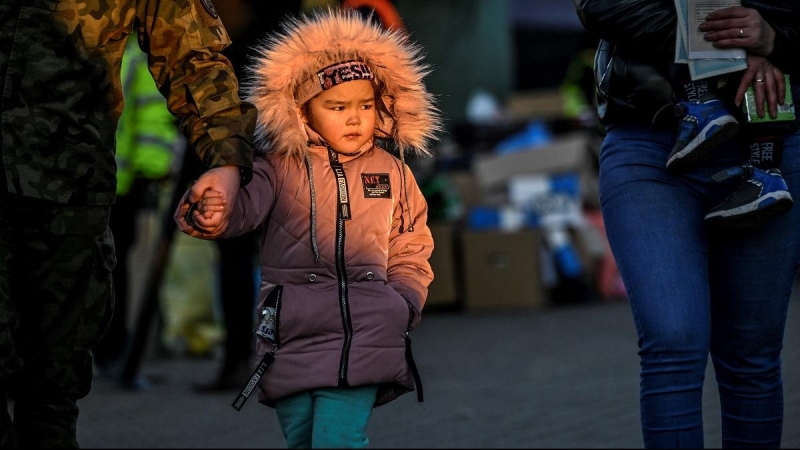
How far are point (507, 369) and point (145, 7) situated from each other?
4404mm

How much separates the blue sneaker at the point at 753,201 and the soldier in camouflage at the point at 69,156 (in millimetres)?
1178

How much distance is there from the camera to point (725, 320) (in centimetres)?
353

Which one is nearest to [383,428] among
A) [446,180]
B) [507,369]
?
[507,369]

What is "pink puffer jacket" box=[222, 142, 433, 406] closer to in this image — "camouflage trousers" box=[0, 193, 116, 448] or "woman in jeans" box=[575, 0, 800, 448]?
"camouflage trousers" box=[0, 193, 116, 448]

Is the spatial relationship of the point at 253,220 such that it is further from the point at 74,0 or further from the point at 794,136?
the point at 794,136

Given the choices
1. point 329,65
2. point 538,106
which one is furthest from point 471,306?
point 329,65

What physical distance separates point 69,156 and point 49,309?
14.7 inches

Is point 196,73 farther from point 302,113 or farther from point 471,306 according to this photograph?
point 471,306

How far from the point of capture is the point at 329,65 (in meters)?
3.50

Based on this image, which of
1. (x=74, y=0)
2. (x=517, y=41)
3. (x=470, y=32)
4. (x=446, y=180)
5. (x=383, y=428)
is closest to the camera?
(x=74, y=0)

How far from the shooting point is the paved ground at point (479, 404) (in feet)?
17.7

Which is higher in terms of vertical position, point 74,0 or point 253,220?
point 74,0

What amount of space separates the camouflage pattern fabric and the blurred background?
0.84 m

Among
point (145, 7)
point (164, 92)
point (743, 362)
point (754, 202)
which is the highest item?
point (145, 7)
